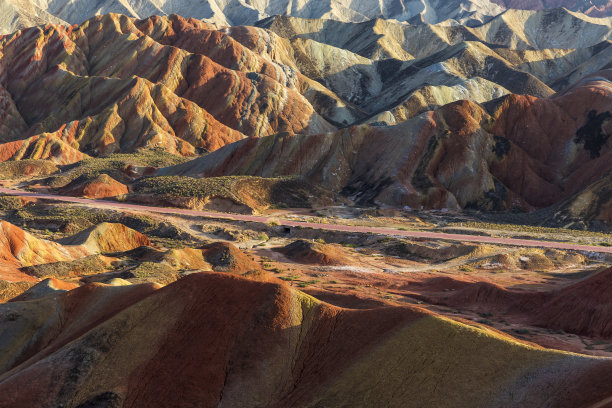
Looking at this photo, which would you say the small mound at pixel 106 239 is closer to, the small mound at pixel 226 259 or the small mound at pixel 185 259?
the small mound at pixel 185 259

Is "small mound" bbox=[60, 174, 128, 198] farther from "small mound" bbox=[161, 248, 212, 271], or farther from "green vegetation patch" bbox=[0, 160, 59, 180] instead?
"small mound" bbox=[161, 248, 212, 271]

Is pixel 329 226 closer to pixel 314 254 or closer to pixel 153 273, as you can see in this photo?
pixel 314 254

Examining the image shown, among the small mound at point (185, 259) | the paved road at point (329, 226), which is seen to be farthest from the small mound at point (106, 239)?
the paved road at point (329, 226)

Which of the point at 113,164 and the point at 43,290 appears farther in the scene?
the point at 113,164

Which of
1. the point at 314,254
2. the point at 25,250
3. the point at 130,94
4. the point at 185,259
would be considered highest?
the point at 130,94

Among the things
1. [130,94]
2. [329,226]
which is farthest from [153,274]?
[130,94]

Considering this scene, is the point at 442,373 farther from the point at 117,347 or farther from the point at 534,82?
the point at 534,82
